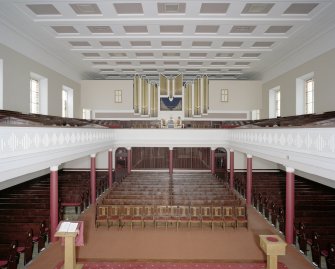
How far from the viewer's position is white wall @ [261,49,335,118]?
1249cm

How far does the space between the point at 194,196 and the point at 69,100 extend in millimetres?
12340

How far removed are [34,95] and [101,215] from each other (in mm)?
8580

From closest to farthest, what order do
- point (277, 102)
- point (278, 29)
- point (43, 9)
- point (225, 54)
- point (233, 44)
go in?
point (43, 9) < point (278, 29) < point (233, 44) < point (225, 54) < point (277, 102)

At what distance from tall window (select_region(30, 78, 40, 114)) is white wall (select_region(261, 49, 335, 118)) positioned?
14.7m

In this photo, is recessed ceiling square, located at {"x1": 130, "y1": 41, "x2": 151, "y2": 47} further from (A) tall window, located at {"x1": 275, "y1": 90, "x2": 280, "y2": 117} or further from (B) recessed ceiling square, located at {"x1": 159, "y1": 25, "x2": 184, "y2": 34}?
(A) tall window, located at {"x1": 275, "y1": 90, "x2": 280, "y2": 117}

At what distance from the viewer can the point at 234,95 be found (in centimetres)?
2169

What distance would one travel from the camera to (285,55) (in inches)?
661

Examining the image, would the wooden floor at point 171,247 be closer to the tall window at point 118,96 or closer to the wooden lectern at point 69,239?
the wooden lectern at point 69,239

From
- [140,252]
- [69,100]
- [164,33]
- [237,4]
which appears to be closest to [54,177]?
[140,252]

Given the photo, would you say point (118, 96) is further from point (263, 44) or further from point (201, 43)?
point (263, 44)

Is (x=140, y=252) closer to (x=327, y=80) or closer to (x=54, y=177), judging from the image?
(x=54, y=177)

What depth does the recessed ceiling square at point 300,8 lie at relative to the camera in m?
10.9

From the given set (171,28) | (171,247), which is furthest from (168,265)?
(171,28)

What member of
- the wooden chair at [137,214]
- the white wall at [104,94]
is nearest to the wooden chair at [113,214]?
the wooden chair at [137,214]
